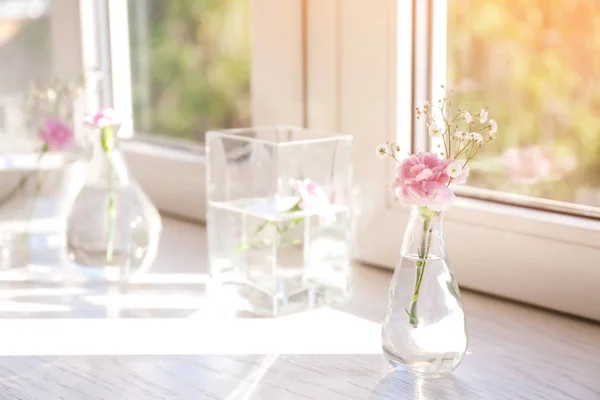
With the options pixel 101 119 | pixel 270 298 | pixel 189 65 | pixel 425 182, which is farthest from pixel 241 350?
pixel 189 65

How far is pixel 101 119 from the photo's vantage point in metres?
0.99

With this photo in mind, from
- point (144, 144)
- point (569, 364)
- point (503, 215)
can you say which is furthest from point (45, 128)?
point (569, 364)

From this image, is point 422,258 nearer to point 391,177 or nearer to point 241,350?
point 241,350

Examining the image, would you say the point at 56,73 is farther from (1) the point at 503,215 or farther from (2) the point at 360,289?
(1) the point at 503,215

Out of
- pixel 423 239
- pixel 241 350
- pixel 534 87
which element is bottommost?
pixel 241 350

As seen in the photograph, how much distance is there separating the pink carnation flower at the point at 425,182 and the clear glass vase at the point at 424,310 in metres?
0.03

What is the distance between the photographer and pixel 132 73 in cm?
142

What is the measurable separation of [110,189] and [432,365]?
0.46 meters

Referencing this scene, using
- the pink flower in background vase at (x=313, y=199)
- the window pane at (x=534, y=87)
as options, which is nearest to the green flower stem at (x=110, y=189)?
the pink flower in background vase at (x=313, y=199)

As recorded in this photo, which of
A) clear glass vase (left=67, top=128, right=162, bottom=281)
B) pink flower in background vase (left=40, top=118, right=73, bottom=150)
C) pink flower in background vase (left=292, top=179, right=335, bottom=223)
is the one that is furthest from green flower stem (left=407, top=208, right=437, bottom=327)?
pink flower in background vase (left=40, top=118, right=73, bottom=150)

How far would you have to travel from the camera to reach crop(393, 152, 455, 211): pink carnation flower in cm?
67

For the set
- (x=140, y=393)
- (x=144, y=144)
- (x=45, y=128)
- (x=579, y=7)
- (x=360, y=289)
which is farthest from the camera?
(x=144, y=144)

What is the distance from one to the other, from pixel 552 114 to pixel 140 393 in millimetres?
502

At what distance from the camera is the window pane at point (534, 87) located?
88cm
